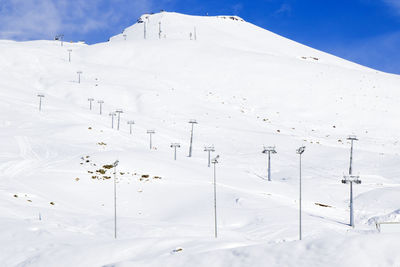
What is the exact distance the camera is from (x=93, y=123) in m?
75.5

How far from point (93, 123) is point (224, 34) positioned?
125m

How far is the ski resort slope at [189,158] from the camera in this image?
2417 centimetres

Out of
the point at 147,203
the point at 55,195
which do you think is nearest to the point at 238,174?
the point at 147,203

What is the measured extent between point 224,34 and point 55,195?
155 metres

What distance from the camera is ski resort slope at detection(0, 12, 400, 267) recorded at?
2417 cm

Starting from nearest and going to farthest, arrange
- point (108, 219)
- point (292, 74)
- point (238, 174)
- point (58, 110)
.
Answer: point (108, 219)
point (238, 174)
point (58, 110)
point (292, 74)

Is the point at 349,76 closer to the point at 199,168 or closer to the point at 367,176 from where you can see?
the point at 367,176

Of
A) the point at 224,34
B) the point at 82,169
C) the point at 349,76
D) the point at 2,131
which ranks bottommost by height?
the point at 82,169

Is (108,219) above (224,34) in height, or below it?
below

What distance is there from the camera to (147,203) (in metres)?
46.0

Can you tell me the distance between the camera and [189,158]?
66.5 meters

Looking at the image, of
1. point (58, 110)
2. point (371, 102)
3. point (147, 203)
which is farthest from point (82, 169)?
point (371, 102)

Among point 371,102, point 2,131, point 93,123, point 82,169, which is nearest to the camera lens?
point 82,169

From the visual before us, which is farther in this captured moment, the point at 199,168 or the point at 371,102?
the point at 371,102
